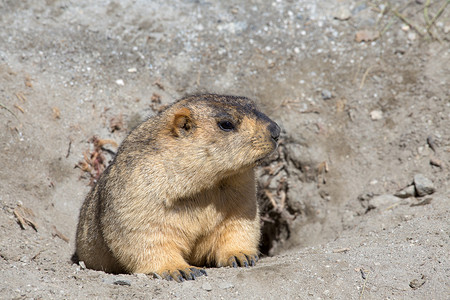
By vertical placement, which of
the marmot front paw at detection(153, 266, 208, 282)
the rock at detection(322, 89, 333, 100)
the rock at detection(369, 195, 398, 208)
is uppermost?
the rock at detection(322, 89, 333, 100)

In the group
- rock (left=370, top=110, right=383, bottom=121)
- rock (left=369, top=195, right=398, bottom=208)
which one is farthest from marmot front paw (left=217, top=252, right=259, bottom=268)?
rock (left=370, top=110, right=383, bottom=121)

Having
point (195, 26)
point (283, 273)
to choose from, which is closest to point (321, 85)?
point (195, 26)

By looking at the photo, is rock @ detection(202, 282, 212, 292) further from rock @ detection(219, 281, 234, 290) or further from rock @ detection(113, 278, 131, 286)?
rock @ detection(113, 278, 131, 286)

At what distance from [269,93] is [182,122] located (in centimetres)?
364

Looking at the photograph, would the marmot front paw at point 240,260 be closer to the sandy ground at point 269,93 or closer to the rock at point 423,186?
the sandy ground at point 269,93

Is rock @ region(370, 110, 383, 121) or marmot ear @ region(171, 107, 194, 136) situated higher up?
marmot ear @ region(171, 107, 194, 136)

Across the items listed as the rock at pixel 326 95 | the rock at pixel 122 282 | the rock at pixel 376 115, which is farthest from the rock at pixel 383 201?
the rock at pixel 122 282

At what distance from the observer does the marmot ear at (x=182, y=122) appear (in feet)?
16.1

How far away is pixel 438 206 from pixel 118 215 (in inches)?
151

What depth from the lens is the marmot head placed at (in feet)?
15.4

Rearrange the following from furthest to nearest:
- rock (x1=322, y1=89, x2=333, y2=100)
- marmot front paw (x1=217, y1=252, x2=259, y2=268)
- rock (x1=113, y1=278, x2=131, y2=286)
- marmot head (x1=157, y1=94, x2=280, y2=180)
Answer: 1. rock (x1=322, y1=89, x2=333, y2=100)
2. marmot front paw (x1=217, y1=252, x2=259, y2=268)
3. marmot head (x1=157, y1=94, x2=280, y2=180)
4. rock (x1=113, y1=278, x2=131, y2=286)

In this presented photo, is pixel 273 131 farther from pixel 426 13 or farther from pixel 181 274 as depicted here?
pixel 426 13

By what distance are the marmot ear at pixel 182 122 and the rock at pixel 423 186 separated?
364 cm

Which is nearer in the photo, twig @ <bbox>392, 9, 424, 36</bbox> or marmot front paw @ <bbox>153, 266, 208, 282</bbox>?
marmot front paw @ <bbox>153, 266, 208, 282</bbox>
